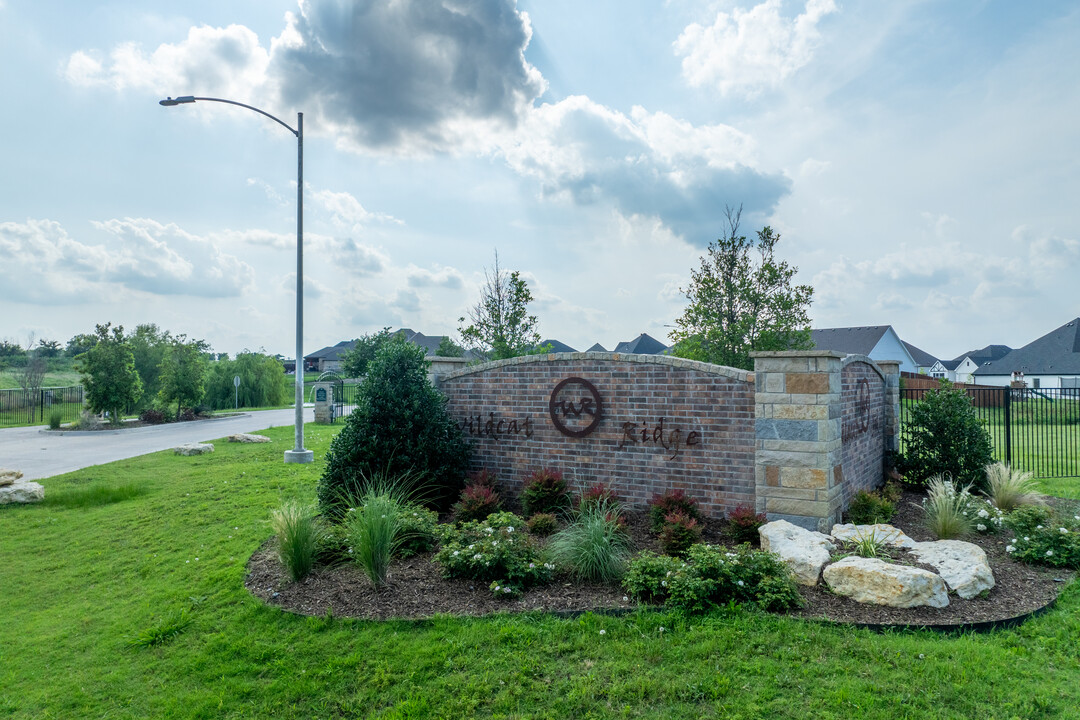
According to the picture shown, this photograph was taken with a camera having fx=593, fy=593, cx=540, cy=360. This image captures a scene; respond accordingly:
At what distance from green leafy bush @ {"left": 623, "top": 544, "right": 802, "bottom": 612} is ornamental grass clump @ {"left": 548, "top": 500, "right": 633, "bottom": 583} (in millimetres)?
247

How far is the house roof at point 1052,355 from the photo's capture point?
39281mm

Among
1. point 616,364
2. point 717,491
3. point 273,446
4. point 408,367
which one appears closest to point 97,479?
point 273,446

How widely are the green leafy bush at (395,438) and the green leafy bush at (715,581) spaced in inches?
141

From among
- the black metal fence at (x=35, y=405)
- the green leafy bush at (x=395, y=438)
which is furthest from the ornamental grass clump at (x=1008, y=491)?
the black metal fence at (x=35, y=405)

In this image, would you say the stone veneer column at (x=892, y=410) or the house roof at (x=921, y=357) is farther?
the house roof at (x=921, y=357)

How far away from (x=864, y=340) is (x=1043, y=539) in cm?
3803

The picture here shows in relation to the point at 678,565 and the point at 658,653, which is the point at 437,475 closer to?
the point at 678,565

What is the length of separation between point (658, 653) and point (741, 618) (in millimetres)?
818

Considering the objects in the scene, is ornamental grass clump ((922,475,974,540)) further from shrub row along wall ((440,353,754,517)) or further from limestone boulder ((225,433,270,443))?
limestone boulder ((225,433,270,443))

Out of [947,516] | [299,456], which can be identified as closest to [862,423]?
[947,516]

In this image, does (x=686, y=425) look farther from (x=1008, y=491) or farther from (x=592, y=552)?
(x=1008, y=491)

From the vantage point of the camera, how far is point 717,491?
742 centimetres

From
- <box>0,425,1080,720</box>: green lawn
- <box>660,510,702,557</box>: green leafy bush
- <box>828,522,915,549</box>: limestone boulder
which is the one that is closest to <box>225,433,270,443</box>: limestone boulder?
<box>0,425,1080,720</box>: green lawn

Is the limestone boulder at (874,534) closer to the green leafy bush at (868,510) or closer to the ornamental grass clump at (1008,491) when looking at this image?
the green leafy bush at (868,510)
